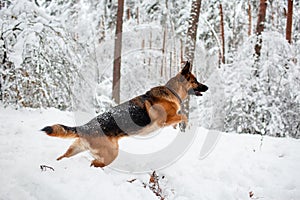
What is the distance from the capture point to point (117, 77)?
12.0m

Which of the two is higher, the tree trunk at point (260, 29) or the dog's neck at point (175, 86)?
the tree trunk at point (260, 29)

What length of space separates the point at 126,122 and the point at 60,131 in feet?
3.55

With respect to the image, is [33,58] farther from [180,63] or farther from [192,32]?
[180,63]

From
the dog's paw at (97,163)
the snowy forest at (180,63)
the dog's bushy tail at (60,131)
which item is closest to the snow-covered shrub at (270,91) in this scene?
the snowy forest at (180,63)

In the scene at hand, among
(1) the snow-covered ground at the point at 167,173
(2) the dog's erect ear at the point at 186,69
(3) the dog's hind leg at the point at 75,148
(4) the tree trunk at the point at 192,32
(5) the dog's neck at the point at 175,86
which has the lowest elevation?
(1) the snow-covered ground at the point at 167,173

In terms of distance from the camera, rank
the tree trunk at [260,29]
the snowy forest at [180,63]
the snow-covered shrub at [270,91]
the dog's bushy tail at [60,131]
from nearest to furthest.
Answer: the dog's bushy tail at [60,131], the snowy forest at [180,63], the snow-covered shrub at [270,91], the tree trunk at [260,29]

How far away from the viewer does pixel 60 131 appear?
3816mm

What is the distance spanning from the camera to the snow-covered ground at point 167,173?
3211mm

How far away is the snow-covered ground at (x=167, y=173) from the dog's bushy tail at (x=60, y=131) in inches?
17.1

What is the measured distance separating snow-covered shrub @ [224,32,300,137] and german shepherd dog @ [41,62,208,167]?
4944 mm

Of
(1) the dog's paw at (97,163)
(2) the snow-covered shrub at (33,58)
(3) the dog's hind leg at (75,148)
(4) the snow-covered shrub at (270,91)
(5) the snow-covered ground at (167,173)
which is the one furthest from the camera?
(4) the snow-covered shrub at (270,91)

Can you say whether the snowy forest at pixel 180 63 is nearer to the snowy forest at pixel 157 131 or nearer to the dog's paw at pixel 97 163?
the snowy forest at pixel 157 131

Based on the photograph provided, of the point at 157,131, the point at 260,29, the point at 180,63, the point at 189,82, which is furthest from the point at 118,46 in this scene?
the point at 189,82

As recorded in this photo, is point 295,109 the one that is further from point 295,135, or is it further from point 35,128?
point 35,128
